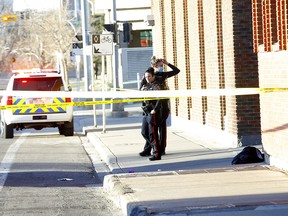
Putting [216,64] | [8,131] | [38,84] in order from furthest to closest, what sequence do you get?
1. [8,131]
2. [38,84]
3. [216,64]

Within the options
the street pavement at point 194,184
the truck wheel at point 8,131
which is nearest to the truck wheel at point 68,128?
the truck wheel at point 8,131

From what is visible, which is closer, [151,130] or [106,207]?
[106,207]

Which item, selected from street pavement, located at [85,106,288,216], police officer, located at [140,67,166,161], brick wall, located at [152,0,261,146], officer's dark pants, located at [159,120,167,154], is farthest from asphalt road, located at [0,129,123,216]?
brick wall, located at [152,0,261,146]

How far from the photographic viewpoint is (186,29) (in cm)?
2641

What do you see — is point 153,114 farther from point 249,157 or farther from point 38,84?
point 38,84

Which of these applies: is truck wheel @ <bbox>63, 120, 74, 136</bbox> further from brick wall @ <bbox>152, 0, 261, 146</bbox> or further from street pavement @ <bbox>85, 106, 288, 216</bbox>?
street pavement @ <bbox>85, 106, 288, 216</bbox>


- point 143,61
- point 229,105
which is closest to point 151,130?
point 229,105

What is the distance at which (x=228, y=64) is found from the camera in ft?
66.2

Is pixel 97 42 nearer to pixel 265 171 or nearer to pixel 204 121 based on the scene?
pixel 204 121

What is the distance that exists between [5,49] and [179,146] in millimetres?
85078

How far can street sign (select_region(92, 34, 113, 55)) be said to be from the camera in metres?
28.8

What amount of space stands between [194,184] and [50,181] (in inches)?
139

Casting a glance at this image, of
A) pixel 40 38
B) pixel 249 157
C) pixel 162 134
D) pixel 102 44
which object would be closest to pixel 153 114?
pixel 162 134

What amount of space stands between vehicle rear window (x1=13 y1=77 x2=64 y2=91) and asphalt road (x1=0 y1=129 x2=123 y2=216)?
198cm
